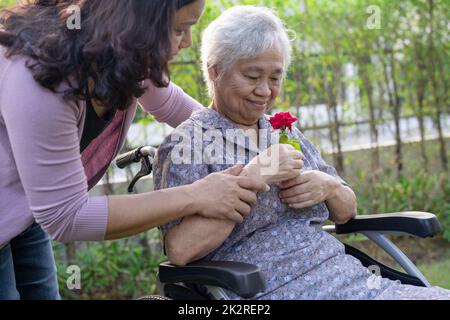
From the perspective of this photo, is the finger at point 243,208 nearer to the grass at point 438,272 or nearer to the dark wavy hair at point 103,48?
the dark wavy hair at point 103,48

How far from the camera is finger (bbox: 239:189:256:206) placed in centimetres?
231

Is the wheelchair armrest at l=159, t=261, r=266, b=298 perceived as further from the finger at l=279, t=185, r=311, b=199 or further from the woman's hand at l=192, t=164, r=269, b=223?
the finger at l=279, t=185, r=311, b=199

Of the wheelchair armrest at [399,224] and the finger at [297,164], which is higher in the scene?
the finger at [297,164]

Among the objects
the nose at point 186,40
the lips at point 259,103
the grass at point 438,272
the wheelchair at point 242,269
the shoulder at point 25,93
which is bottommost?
the grass at point 438,272

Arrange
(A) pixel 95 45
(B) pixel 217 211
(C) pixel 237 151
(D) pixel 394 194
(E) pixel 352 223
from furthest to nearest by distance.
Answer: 1. (D) pixel 394 194
2. (E) pixel 352 223
3. (C) pixel 237 151
4. (B) pixel 217 211
5. (A) pixel 95 45

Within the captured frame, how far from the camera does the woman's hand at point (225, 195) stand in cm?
227

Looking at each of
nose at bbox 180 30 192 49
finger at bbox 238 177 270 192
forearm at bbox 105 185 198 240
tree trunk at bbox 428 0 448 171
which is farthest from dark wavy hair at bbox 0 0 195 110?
tree trunk at bbox 428 0 448 171

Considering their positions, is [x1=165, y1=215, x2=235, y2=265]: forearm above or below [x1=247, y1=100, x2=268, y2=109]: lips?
below

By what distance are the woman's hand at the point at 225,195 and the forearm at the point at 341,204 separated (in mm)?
485

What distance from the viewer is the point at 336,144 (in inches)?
219

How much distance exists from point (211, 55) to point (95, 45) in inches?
28.3

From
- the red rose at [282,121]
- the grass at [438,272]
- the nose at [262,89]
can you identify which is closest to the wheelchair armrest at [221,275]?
the red rose at [282,121]

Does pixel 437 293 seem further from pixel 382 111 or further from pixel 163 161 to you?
pixel 382 111
